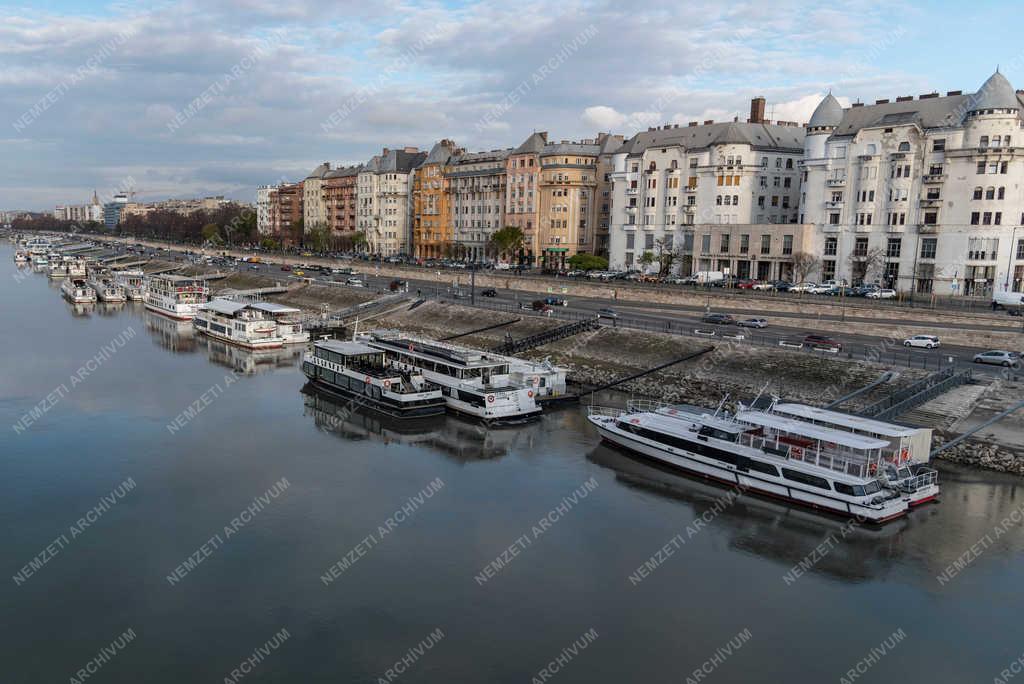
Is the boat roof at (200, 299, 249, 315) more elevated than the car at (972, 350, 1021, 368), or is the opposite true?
the car at (972, 350, 1021, 368)

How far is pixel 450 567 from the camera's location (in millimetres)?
26203

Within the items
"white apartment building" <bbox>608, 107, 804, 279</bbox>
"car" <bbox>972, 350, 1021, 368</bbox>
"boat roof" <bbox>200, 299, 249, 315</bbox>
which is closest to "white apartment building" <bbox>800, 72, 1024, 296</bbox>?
"white apartment building" <bbox>608, 107, 804, 279</bbox>

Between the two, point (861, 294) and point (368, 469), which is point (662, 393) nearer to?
point (368, 469)

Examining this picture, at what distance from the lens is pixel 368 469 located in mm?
36188

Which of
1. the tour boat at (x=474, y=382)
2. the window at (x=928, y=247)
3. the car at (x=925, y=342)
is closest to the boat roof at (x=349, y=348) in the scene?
the tour boat at (x=474, y=382)

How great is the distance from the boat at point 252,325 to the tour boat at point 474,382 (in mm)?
21581

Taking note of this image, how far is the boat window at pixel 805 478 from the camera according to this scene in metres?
31.7

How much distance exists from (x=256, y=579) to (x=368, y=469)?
11.4m

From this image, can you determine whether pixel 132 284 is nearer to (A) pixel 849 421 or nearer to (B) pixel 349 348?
(B) pixel 349 348

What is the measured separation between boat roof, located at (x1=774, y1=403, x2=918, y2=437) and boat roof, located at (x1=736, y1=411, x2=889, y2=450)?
0.33 metres

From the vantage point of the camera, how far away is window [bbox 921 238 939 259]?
249ft

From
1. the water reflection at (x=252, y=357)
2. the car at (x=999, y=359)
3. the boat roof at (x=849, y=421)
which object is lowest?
the water reflection at (x=252, y=357)

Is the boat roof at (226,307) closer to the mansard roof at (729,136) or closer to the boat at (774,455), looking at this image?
the boat at (774,455)

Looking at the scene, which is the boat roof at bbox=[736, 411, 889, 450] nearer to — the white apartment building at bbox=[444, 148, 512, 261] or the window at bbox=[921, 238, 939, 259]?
the window at bbox=[921, 238, 939, 259]
